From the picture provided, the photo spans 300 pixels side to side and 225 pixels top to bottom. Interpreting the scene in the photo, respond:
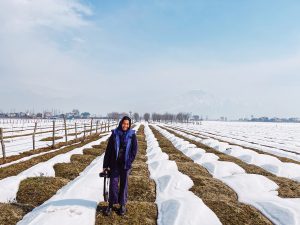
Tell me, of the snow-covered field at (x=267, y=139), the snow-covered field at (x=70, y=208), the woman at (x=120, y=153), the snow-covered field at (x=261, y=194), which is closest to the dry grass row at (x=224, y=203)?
the snow-covered field at (x=261, y=194)

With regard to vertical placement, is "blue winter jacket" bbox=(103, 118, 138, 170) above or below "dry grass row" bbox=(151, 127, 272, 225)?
above

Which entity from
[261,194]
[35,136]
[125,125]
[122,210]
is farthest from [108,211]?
[35,136]

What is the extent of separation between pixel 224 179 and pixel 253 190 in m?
1.66

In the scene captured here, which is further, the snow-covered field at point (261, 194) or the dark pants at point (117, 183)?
the snow-covered field at point (261, 194)

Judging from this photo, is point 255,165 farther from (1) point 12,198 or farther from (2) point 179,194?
(1) point 12,198

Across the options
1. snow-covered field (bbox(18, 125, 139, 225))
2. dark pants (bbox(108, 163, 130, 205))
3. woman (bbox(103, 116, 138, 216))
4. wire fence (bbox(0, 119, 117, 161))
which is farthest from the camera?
wire fence (bbox(0, 119, 117, 161))

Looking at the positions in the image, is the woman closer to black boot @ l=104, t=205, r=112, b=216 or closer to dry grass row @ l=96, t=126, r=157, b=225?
black boot @ l=104, t=205, r=112, b=216

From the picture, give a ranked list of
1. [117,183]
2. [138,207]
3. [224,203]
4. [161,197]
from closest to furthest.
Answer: [117,183]
[138,207]
[224,203]
[161,197]

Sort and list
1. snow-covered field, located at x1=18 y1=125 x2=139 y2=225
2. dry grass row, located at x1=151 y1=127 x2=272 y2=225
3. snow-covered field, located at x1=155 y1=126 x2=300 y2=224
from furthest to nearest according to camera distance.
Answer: snow-covered field, located at x1=155 y1=126 x2=300 y2=224, dry grass row, located at x1=151 y1=127 x2=272 y2=225, snow-covered field, located at x1=18 y1=125 x2=139 y2=225

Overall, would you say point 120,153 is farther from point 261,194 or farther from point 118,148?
point 261,194

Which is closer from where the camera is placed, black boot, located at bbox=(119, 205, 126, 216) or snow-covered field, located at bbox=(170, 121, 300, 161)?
black boot, located at bbox=(119, 205, 126, 216)

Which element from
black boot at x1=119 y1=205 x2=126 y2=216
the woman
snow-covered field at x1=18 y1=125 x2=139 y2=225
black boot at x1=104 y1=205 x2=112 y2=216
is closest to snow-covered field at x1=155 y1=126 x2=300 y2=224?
black boot at x1=119 y1=205 x2=126 y2=216

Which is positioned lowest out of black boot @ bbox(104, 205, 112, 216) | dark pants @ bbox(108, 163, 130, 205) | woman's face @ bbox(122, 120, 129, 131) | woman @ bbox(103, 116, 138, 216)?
black boot @ bbox(104, 205, 112, 216)

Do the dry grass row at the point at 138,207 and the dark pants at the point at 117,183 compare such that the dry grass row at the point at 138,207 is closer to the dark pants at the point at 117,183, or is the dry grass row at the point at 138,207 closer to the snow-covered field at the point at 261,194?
the dark pants at the point at 117,183
